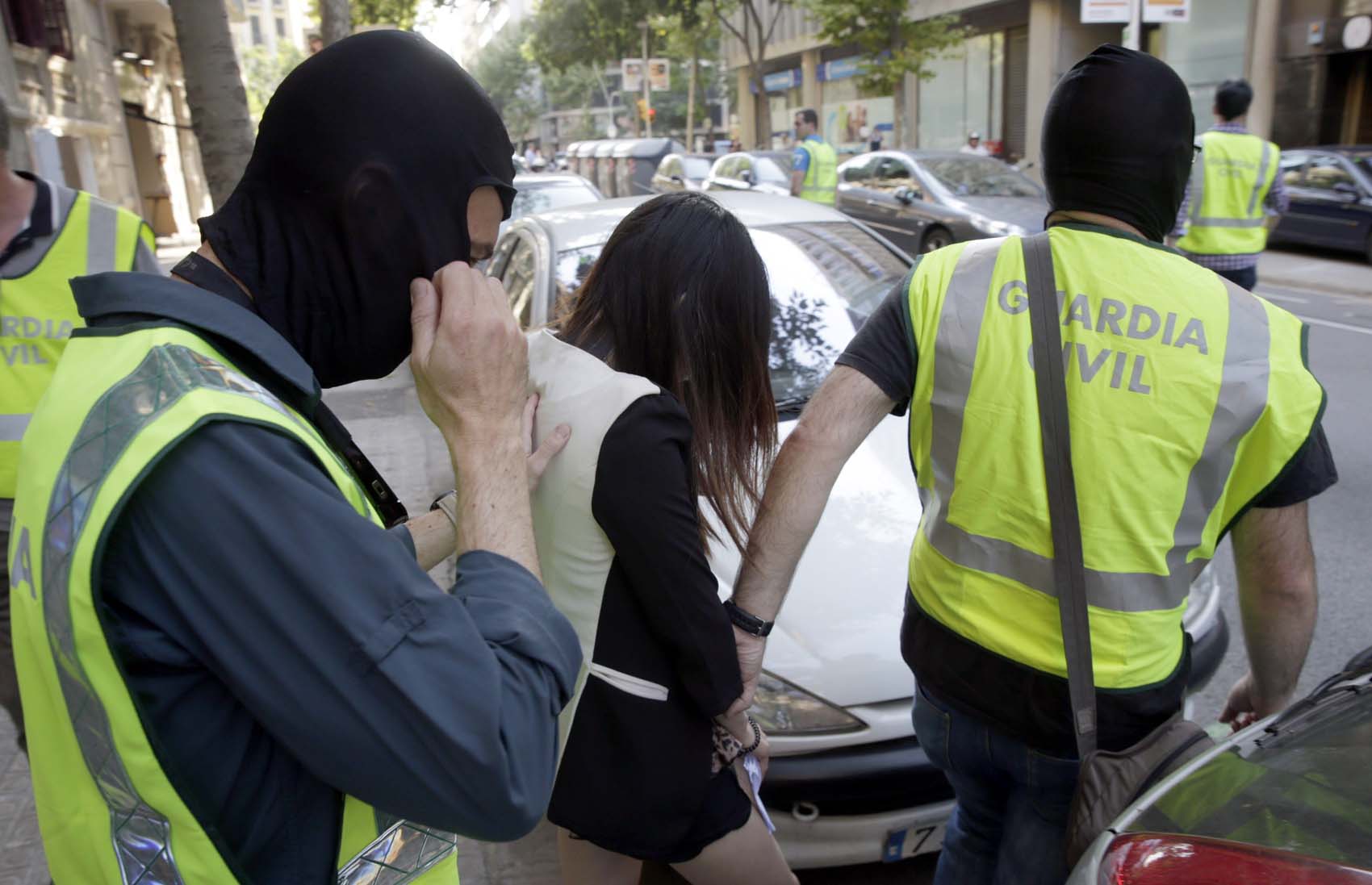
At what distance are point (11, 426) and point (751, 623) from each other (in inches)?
71.7

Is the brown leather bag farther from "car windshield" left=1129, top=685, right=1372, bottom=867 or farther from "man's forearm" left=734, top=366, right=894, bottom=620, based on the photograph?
"man's forearm" left=734, top=366, right=894, bottom=620

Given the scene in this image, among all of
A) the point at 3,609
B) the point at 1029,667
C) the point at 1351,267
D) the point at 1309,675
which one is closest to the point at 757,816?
the point at 1029,667

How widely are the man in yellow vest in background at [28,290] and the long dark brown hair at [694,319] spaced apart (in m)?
1.35

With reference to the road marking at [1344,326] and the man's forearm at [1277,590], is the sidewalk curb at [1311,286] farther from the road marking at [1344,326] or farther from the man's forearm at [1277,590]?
the man's forearm at [1277,590]

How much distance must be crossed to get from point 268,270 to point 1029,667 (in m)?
1.36

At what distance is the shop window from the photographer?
13.6m

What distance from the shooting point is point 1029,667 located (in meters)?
1.77

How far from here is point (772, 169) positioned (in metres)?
16.1

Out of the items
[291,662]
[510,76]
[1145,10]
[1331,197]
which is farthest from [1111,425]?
[510,76]

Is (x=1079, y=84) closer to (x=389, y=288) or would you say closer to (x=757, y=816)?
(x=389, y=288)

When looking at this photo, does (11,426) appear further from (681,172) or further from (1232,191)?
(681,172)

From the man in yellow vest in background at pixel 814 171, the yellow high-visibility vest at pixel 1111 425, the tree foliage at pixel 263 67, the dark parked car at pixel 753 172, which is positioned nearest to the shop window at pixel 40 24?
the dark parked car at pixel 753 172

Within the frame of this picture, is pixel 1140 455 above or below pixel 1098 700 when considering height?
above

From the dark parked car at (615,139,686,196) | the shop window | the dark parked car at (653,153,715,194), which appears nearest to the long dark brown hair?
the shop window
